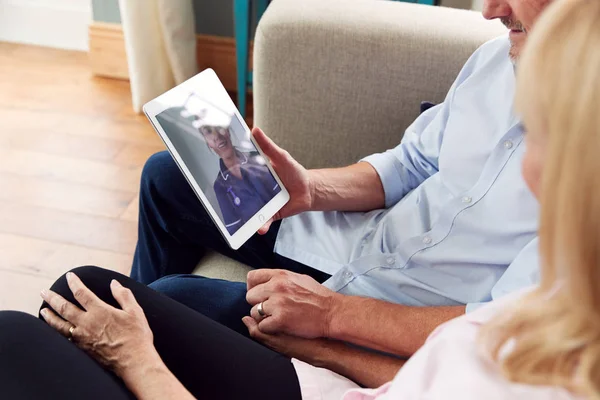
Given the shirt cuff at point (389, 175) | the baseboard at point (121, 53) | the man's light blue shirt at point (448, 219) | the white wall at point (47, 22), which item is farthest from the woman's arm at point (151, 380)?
the white wall at point (47, 22)

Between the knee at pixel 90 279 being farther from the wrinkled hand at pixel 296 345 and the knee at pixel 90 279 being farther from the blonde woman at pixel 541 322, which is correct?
the wrinkled hand at pixel 296 345

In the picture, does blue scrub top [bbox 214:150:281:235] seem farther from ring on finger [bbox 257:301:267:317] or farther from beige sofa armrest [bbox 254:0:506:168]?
beige sofa armrest [bbox 254:0:506:168]

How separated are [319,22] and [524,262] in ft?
2.00

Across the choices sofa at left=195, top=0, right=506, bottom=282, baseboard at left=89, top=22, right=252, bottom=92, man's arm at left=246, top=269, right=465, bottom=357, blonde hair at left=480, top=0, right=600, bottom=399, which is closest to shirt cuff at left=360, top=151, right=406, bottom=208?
sofa at left=195, top=0, right=506, bottom=282

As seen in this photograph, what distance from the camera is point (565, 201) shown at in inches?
17.9

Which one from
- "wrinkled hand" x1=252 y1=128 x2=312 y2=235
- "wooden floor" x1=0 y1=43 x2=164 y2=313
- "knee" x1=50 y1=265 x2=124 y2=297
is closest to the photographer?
"knee" x1=50 y1=265 x2=124 y2=297

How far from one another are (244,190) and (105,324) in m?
0.30

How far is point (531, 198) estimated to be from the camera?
35.4 inches

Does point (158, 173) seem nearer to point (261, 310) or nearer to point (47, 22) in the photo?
point (261, 310)

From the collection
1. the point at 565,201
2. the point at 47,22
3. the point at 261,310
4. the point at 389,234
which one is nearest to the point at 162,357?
the point at 261,310

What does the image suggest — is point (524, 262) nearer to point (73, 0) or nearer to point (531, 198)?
point (531, 198)

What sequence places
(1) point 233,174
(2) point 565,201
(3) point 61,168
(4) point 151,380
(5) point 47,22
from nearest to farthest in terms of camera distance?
(2) point 565,201 → (4) point 151,380 → (1) point 233,174 → (3) point 61,168 → (5) point 47,22

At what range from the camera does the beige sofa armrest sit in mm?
1202

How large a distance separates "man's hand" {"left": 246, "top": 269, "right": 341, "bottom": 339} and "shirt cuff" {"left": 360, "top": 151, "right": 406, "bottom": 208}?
245mm
